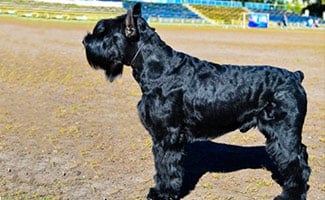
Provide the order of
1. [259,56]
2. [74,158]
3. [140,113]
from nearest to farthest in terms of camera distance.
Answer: [140,113]
[74,158]
[259,56]

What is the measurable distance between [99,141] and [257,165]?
2724 millimetres

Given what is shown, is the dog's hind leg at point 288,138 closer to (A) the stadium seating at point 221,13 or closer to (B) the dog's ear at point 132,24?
(B) the dog's ear at point 132,24

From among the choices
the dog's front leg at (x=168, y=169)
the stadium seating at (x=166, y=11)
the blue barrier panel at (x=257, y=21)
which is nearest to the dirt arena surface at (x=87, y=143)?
the dog's front leg at (x=168, y=169)

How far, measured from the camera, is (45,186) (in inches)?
249

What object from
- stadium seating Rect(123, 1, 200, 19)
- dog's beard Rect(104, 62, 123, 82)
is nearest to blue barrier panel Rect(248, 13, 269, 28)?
stadium seating Rect(123, 1, 200, 19)

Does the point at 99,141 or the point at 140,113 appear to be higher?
the point at 140,113

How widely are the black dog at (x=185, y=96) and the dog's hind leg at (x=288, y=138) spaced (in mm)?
11

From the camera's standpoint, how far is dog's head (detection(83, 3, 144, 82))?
18.5ft

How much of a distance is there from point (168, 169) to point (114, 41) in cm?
160

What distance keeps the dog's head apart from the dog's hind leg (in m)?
1.77

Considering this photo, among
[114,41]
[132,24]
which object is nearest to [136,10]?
[132,24]

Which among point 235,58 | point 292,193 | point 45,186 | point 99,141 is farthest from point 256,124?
point 235,58

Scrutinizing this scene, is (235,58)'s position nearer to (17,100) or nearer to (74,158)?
(17,100)

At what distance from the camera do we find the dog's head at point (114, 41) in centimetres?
565
